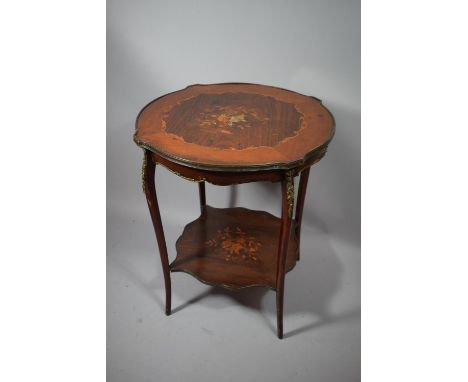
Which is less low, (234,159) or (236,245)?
(234,159)

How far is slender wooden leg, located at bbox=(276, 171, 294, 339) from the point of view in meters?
2.02

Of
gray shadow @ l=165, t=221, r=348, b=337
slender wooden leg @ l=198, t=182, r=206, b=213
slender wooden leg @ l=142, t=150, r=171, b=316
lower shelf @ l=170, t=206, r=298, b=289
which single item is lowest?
gray shadow @ l=165, t=221, r=348, b=337

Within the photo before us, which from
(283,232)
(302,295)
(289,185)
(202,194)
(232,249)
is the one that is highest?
(289,185)

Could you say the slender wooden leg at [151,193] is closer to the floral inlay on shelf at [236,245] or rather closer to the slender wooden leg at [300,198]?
the floral inlay on shelf at [236,245]

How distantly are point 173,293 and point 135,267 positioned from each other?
0.32 metres

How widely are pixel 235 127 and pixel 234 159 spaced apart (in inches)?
13.6

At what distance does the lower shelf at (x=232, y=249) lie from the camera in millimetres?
2541

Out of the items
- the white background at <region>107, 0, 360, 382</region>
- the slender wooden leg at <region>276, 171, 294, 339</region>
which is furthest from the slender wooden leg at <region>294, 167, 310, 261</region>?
the slender wooden leg at <region>276, 171, 294, 339</region>

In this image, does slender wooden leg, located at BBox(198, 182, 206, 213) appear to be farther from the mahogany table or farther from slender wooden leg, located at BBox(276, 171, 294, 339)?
slender wooden leg, located at BBox(276, 171, 294, 339)

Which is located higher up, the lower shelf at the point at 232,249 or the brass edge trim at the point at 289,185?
the brass edge trim at the point at 289,185

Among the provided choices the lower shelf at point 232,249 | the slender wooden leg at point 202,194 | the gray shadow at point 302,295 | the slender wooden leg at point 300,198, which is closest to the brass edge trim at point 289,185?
the lower shelf at point 232,249

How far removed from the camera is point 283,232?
2.16 m

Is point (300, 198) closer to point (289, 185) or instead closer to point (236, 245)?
point (236, 245)

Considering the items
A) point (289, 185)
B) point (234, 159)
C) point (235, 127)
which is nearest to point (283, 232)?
point (289, 185)
